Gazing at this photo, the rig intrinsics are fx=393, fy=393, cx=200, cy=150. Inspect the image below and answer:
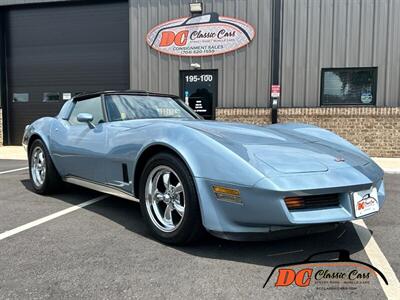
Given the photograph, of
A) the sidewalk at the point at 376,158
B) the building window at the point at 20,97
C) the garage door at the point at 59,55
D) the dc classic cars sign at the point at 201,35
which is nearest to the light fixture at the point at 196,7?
the dc classic cars sign at the point at 201,35

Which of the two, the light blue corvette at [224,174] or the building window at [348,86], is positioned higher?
the building window at [348,86]

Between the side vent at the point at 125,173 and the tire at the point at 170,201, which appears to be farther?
the side vent at the point at 125,173

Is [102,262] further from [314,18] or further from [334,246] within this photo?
[314,18]

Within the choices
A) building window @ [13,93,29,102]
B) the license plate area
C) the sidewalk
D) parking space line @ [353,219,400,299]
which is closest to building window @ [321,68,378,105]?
the sidewalk

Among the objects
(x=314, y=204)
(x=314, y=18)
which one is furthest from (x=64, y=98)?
(x=314, y=204)

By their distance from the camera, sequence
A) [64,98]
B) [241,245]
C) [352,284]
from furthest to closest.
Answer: [64,98]
[241,245]
[352,284]

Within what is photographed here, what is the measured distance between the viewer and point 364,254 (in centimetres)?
→ 300

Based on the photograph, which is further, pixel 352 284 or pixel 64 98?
pixel 64 98

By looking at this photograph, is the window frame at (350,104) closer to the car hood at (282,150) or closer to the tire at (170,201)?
the car hood at (282,150)

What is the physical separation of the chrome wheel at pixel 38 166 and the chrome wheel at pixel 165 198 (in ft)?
7.92

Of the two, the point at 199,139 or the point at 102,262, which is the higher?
the point at 199,139

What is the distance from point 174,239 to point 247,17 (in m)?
9.34

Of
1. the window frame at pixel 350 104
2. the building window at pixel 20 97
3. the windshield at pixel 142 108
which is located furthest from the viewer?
the building window at pixel 20 97

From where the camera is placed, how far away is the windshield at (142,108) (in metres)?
4.14
